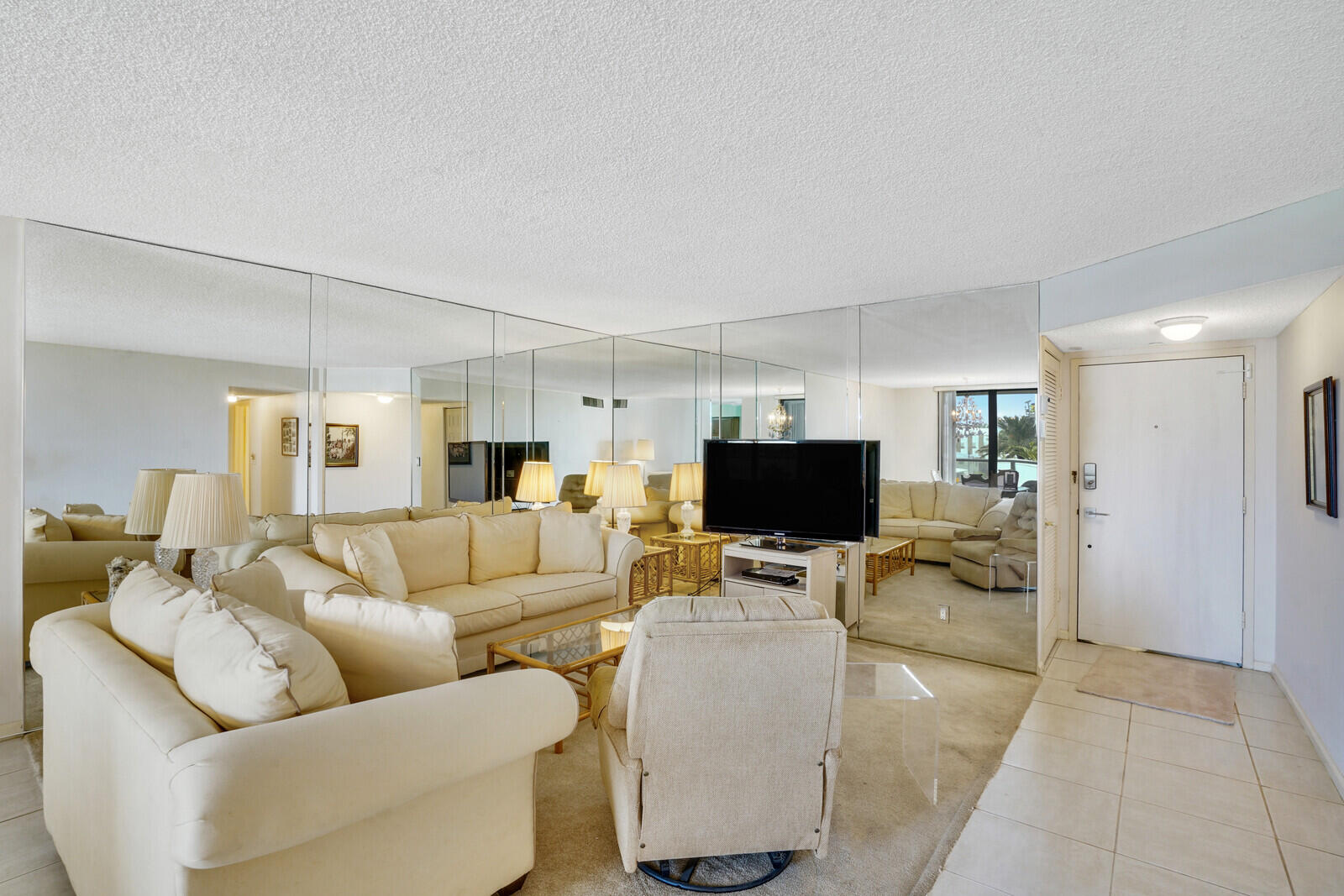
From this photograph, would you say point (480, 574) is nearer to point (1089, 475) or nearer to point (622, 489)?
point (622, 489)

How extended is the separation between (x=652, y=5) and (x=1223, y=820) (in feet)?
10.5

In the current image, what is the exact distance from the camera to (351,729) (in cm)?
141

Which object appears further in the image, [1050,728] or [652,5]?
[1050,728]

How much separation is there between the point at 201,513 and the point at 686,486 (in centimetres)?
353

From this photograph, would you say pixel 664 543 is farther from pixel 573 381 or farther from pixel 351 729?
pixel 351 729

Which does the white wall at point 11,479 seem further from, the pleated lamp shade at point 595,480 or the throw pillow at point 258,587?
the pleated lamp shade at point 595,480

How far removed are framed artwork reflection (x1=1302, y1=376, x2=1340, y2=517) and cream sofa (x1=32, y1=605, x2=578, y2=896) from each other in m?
3.19

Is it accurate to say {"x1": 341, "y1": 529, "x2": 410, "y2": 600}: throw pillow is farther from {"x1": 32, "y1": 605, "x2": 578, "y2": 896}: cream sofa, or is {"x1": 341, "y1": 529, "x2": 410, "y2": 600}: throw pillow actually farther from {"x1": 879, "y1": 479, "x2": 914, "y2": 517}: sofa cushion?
{"x1": 879, "y1": 479, "x2": 914, "y2": 517}: sofa cushion

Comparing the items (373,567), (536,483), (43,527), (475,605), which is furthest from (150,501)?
(536,483)

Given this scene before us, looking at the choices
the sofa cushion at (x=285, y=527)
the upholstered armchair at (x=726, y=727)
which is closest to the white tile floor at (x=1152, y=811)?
the upholstered armchair at (x=726, y=727)

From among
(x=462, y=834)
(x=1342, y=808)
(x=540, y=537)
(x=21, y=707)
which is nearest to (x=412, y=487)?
(x=540, y=537)

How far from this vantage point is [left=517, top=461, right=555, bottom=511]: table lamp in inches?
202

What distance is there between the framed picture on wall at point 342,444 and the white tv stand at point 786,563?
251 cm

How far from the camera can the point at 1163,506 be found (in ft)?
13.6
